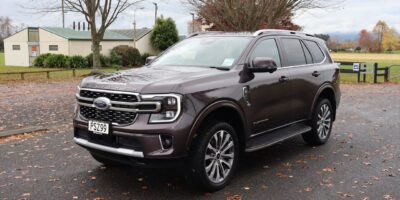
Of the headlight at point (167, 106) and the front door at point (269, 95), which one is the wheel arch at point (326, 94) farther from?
the headlight at point (167, 106)

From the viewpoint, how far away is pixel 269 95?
231 inches

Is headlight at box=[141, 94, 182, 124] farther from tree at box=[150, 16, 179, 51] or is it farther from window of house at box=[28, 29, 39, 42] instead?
window of house at box=[28, 29, 39, 42]

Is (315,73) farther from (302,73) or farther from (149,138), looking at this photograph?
(149,138)

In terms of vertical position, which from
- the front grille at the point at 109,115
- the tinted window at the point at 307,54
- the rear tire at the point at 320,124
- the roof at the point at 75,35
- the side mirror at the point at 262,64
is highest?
the roof at the point at 75,35

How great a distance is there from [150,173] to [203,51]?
1.78 meters

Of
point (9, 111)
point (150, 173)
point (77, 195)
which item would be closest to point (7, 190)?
point (77, 195)

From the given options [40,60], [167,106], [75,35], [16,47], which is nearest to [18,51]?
[16,47]

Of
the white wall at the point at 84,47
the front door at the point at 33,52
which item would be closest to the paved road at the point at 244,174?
the white wall at the point at 84,47

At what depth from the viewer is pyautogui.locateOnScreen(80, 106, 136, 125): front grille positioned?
15.3 feet

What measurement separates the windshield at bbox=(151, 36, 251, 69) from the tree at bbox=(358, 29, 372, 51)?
415 feet

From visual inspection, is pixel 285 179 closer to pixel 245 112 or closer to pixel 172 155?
pixel 245 112

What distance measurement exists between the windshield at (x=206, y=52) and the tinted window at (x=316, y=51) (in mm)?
1749

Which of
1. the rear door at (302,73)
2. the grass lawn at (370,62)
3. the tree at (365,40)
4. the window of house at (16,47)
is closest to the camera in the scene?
the rear door at (302,73)

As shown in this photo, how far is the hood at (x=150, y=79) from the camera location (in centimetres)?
462
